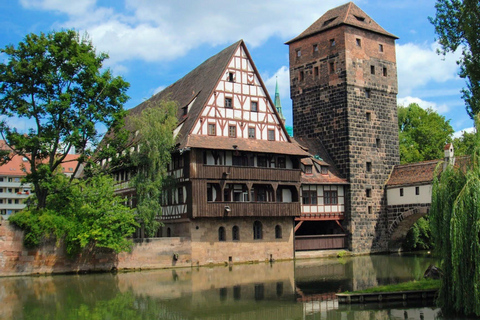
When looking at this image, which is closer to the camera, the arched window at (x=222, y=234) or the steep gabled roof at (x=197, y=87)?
the arched window at (x=222, y=234)

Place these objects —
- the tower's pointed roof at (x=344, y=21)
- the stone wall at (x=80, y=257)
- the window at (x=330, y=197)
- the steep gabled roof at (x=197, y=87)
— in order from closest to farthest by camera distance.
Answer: the stone wall at (x=80, y=257), the steep gabled roof at (x=197, y=87), the window at (x=330, y=197), the tower's pointed roof at (x=344, y=21)

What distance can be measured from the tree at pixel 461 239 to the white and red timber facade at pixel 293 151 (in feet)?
66.4

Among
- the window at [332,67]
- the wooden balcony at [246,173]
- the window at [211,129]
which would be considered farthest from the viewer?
the window at [332,67]

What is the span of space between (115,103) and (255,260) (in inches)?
533

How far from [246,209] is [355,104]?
45.7 feet

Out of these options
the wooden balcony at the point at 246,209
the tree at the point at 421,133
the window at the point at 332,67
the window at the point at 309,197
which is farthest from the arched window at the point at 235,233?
the tree at the point at 421,133

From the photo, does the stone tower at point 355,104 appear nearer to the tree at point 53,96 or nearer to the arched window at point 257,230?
the arched window at point 257,230

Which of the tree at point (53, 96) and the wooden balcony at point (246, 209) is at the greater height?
the tree at point (53, 96)

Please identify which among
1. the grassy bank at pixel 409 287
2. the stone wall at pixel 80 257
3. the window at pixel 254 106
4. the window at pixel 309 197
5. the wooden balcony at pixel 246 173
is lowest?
the grassy bank at pixel 409 287

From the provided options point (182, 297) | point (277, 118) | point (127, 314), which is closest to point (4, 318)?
point (127, 314)

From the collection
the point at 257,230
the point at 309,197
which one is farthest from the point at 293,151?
the point at 257,230

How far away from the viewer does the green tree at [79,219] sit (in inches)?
1265

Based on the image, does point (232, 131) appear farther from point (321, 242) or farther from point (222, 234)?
point (321, 242)

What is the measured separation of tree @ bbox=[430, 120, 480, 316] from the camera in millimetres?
16594
